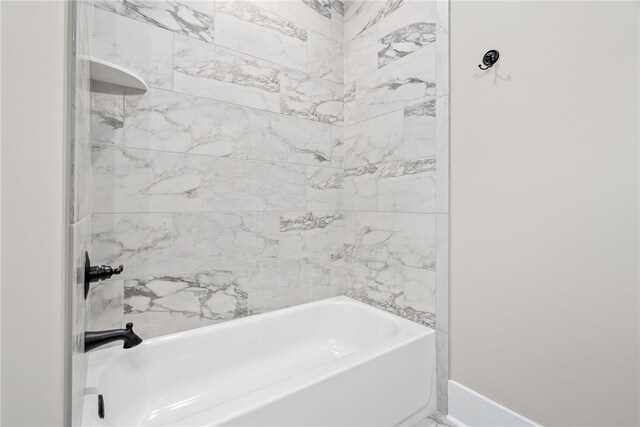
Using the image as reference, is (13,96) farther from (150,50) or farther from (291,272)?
(291,272)

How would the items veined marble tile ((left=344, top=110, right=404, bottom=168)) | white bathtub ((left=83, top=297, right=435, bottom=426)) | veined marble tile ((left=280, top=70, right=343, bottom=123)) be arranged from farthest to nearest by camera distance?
veined marble tile ((left=280, top=70, right=343, bottom=123)) → veined marble tile ((left=344, top=110, right=404, bottom=168)) → white bathtub ((left=83, top=297, right=435, bottom=426))

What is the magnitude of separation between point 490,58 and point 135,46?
1.56 m

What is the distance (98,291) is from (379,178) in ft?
4.96

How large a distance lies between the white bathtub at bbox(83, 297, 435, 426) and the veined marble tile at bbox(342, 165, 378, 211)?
637 mm

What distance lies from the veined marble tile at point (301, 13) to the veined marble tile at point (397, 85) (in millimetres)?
441

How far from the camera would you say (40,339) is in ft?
1.23

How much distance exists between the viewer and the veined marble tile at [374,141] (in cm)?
160

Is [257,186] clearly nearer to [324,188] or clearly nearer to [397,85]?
[324,188]

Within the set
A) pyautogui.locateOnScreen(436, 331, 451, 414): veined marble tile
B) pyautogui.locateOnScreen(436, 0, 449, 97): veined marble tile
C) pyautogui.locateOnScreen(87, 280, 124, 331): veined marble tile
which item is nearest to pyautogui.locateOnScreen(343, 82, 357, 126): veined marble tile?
pyautogui.locateOnScreen(436, 0, 449, 97): veined marble tile

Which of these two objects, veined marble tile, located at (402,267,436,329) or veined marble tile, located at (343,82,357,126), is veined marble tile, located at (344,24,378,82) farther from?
veined marble tile, located at (402,267,436,329)

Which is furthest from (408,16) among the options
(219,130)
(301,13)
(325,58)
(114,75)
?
(114,75)

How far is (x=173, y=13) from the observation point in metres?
1.36

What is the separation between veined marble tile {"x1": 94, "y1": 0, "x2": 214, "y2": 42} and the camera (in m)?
1.25

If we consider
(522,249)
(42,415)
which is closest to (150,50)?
(42,415)
